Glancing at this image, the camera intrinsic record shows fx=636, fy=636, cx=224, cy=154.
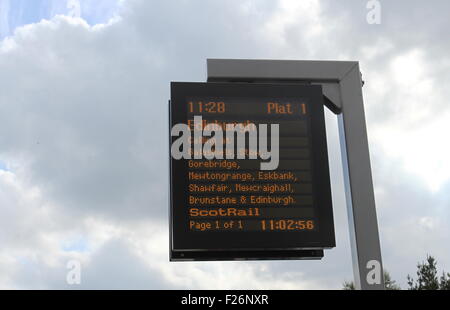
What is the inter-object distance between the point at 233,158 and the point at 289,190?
2.67ft

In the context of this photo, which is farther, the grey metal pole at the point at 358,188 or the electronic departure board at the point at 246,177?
the grey metal pole at the point at 358,188

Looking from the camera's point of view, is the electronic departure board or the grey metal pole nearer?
the electronic departure board

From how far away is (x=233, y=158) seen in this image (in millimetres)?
8047

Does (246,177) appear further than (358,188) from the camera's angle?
No

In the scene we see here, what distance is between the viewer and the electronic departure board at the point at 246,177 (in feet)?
25.5

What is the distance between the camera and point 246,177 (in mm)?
7992

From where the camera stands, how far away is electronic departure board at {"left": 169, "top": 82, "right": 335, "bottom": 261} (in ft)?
25.5
